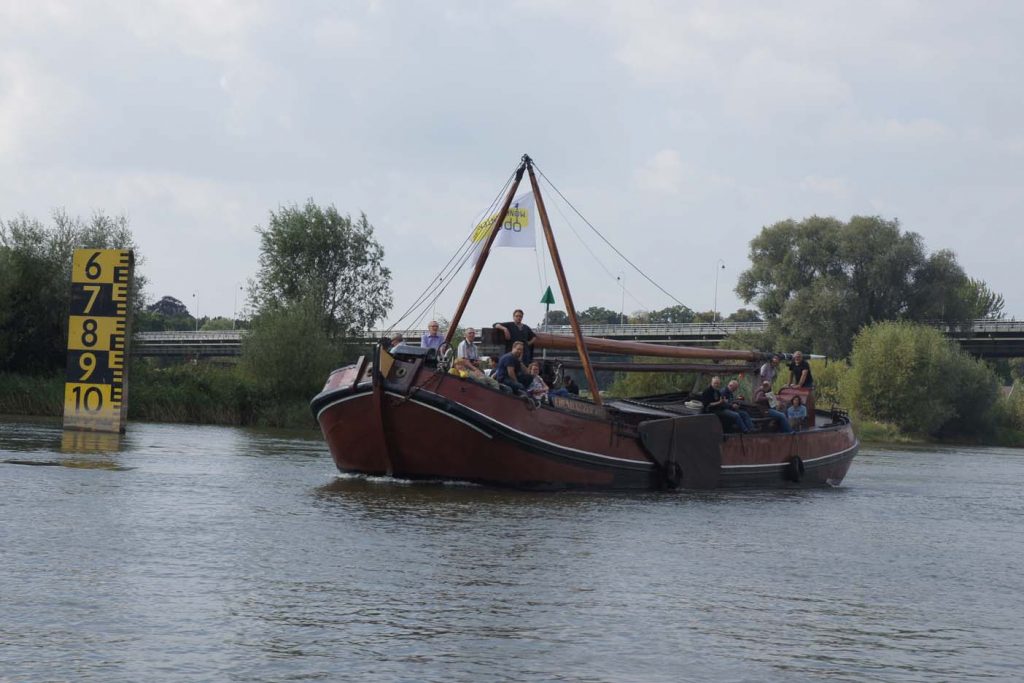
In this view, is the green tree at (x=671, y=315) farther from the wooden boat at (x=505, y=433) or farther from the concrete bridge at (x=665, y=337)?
the wooden boat at (x=505, y=433)

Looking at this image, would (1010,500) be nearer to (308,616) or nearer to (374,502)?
(374,502)

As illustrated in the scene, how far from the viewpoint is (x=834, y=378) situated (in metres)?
66.5

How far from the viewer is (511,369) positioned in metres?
21.0


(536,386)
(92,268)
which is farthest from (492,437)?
(92,268)

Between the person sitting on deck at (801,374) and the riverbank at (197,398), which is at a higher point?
the person sitting on deck at (801,374)

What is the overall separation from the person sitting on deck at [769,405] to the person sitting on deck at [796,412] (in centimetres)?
33

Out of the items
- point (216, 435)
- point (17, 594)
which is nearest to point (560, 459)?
point (17, 594)

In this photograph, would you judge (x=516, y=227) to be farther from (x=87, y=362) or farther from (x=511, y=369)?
(x=87, y=362)

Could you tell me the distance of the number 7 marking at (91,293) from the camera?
31609 millimetres

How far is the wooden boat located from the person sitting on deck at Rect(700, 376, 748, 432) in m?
0.51

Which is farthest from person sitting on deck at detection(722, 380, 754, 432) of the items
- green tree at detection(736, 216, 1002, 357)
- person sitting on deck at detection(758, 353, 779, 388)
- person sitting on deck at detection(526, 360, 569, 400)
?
green tree at detection(736, 216, 1002, 357)

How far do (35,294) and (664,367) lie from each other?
26920 mm

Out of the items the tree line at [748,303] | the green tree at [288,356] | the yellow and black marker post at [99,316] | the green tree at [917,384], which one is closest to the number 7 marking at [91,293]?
the yellow and black marker post at [99,316]

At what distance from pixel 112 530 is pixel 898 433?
54329mm
